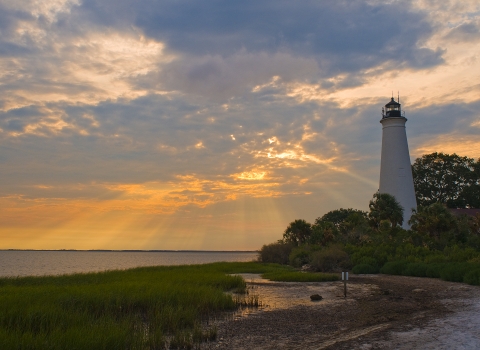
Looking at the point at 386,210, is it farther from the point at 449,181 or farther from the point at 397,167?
the point at 449,181

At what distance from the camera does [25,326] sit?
Result: 36.9ft

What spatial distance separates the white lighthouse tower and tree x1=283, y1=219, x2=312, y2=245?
1529cm

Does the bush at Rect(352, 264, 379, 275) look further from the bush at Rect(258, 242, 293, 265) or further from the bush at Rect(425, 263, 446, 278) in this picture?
the bush at Rect(258, 242, 293, 265)

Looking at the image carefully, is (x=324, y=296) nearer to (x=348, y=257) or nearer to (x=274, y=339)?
(x=274, y=339)

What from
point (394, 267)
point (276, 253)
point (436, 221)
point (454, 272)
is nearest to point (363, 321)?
point (454, 272)

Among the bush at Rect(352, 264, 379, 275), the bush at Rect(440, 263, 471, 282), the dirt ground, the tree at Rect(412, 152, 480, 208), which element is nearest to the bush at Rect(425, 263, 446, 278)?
the bush at Rect(440, 263, 471, 282)

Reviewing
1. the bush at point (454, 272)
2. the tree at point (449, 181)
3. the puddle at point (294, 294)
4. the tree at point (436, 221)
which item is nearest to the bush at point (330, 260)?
the tree at point (436, 221)

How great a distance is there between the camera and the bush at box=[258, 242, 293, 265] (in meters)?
56.8

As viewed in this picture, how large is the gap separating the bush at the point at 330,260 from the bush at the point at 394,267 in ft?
16.9

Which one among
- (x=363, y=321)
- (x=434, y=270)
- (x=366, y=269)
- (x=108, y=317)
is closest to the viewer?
(x=108, y=317)

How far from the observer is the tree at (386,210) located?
4247cm

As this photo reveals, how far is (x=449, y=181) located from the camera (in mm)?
62938

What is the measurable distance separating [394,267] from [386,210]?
1180 centimetres

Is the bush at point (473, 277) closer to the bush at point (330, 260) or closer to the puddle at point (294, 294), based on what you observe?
the puddle at point (294, 294)
